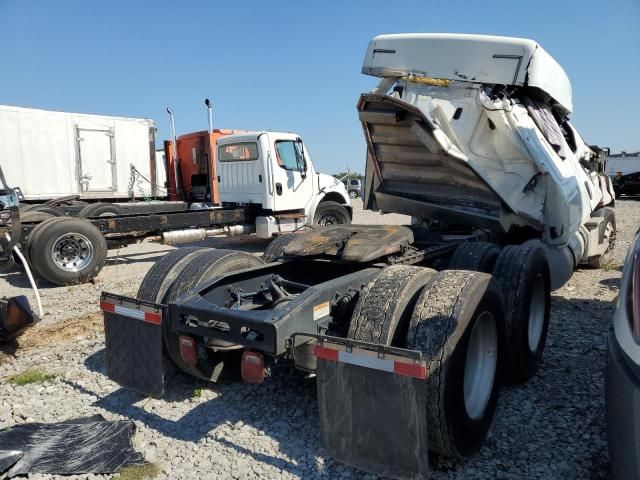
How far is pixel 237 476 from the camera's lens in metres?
2.84

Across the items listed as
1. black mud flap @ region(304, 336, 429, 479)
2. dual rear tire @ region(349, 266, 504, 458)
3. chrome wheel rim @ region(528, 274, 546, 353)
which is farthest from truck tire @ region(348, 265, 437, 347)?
chrome wheel rim @ region(528, 274, 546, 353)

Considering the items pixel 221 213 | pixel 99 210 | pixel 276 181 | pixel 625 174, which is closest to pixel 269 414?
Answer: pixel 221 213

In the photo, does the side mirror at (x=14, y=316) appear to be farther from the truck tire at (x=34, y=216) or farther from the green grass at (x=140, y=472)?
the truck tire at (x=34, y=216)

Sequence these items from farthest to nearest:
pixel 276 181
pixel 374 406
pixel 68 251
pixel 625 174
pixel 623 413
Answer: pixel 625 174
pixel 276 181
pixel 68 251
pixel 374 406
pixel 623 413

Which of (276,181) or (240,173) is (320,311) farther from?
(240,173)

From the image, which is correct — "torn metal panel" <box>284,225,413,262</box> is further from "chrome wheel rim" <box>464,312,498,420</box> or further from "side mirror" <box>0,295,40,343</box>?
"side mirror" <box>0,295,40,343</box>

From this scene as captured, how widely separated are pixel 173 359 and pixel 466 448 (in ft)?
6.85

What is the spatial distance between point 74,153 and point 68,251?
6375 mm

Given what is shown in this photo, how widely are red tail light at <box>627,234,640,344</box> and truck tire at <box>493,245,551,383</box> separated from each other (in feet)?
5.27

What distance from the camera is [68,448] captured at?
2.99 meters

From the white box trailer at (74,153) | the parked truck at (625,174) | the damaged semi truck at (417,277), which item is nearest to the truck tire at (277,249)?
the damaged semi truck at (417,277)

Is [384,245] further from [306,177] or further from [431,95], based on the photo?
[306,177]

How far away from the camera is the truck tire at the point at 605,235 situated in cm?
778

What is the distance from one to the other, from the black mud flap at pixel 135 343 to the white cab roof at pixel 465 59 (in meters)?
4.01
